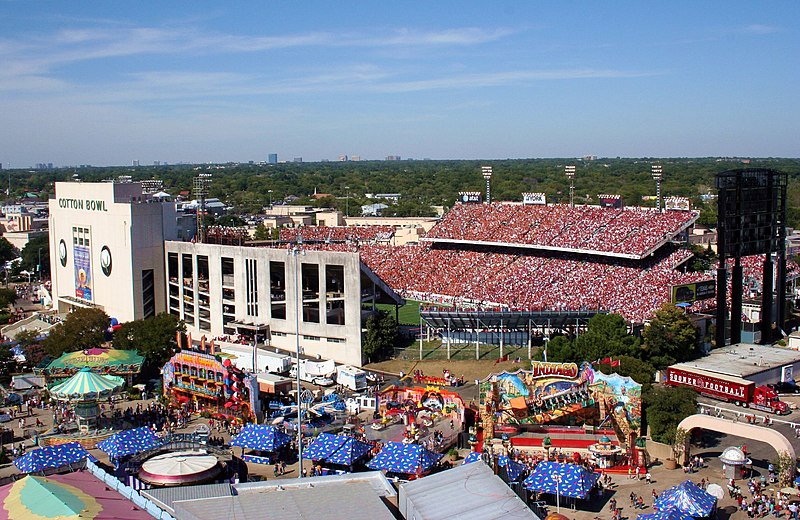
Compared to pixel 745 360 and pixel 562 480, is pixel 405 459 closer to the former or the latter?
pixel 562 480

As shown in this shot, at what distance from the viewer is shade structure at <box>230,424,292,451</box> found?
3613cm

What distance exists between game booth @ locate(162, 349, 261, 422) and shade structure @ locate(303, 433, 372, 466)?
7.43 m

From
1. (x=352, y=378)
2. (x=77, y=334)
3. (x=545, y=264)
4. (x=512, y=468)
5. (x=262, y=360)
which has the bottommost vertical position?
(x=352, y=378)

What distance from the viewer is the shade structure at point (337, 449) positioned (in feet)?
112

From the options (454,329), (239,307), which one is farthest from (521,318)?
(239,307)

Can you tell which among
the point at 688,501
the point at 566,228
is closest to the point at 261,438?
the point at 688,501

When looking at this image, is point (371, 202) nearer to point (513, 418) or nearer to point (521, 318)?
point (521, 318)

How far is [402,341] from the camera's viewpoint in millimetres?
58000

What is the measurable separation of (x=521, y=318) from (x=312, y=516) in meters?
32.2

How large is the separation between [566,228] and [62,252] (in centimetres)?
4312

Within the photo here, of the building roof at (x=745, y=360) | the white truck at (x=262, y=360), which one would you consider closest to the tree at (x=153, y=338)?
the white truck at (x=262, y=360)

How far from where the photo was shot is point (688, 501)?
93.2ft

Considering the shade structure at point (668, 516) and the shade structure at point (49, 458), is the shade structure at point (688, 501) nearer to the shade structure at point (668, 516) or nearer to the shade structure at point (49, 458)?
the shade structure at point (668, 516)

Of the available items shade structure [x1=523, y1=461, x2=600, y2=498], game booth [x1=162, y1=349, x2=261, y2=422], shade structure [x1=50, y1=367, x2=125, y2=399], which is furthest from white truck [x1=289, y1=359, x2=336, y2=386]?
shade structure [x1=523, y1=461, x2=600, y2=498]
